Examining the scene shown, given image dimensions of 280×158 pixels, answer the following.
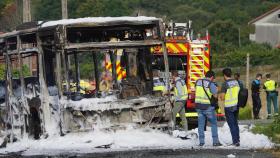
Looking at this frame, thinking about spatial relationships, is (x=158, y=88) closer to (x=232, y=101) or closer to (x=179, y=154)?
(x=232, y=101)

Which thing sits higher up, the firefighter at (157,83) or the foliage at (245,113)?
the firefighter at (157,83)

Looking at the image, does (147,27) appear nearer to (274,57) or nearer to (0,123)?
(0,123)

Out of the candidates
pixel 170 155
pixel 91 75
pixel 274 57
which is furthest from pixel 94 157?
pixel 274 57

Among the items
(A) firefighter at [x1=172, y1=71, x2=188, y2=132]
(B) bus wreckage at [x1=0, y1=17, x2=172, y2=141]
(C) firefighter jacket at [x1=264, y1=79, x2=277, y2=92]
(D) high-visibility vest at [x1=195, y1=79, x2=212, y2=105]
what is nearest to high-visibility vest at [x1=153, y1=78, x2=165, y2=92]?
(B) bus wreckage at [x1=0, y1=17, x2=172, y2=141]

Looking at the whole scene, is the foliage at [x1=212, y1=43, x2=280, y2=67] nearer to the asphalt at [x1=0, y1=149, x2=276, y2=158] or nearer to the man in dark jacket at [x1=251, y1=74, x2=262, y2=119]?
the man in dark jacket at [x1=251, y1=74, x2=262, y2=119]

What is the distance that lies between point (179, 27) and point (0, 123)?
728 cm

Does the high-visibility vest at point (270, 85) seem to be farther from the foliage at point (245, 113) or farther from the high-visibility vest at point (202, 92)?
the high-visibility vest at point (202, 92)

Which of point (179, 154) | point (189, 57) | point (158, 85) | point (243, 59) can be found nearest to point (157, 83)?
point (158, 85)

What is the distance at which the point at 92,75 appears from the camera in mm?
17500

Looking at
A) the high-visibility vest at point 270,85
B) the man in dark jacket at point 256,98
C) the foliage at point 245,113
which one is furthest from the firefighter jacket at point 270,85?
the foliage at point 245,113

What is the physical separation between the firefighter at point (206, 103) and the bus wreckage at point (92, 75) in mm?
668

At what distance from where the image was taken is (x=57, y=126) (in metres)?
16.3

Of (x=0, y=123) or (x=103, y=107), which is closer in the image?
(x=103, y=107)

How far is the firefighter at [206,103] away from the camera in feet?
54.9
